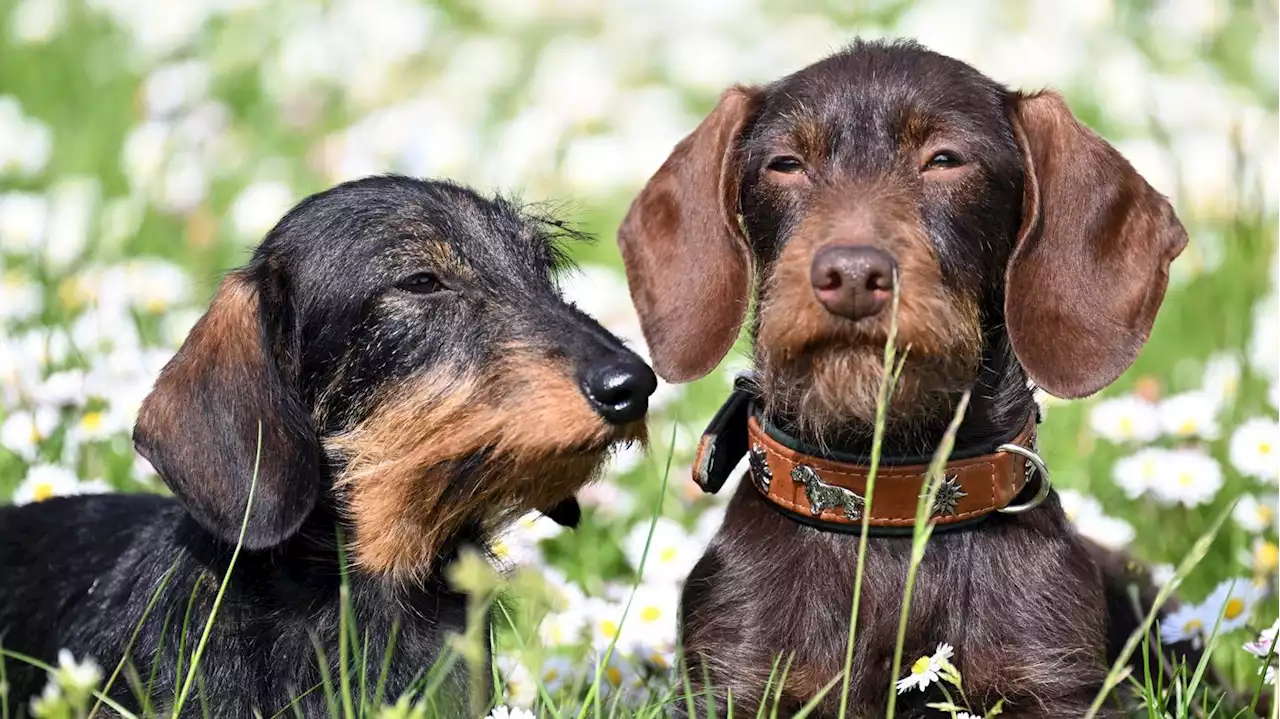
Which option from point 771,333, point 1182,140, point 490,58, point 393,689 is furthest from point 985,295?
point 490,58

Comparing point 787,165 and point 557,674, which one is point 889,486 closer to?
point 787,165

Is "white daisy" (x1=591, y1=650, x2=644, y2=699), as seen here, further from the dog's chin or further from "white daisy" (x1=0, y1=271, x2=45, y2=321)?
"white daisy" (x1=0, y1=271, x2=45, y2=321)

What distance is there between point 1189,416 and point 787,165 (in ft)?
7.13

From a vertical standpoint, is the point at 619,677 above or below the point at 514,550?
below

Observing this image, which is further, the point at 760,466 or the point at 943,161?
the point at 760,466

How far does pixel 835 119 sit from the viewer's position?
12.9 feet

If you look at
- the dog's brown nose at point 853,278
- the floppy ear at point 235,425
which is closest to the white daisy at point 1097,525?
the dog's brown nose at point 853,278

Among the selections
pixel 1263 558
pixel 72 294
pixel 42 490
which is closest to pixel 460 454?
pixel 42 490

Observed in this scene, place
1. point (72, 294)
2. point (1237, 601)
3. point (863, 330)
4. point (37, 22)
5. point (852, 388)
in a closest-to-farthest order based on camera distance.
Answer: point (863, 330)
point (852, 388)
point (1237, 601)
point (72, 294)
point (37, 22)

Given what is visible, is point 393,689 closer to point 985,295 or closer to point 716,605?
point 716,605

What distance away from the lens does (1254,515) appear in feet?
16.7

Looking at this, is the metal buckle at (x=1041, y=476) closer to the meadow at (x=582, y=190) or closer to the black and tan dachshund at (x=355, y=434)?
the meadow at (x=582, y=190)

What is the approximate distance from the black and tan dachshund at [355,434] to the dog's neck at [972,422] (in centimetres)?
47

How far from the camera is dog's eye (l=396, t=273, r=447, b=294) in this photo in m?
3.96
